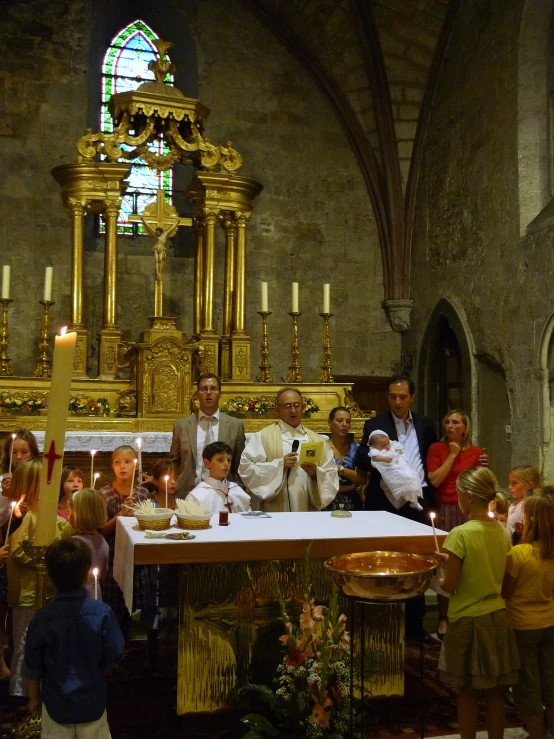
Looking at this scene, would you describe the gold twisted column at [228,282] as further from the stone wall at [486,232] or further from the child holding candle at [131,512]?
the child holding candle at [131,512]

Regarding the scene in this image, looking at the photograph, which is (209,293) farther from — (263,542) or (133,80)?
(263,542)

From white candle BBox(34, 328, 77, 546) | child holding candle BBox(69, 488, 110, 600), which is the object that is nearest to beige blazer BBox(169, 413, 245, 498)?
child holding candle BBox(69, 488, 110, 600)

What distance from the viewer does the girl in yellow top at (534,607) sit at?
3.46m

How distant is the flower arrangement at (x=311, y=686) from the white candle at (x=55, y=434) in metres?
1.26

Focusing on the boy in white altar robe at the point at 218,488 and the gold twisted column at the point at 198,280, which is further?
the gold twisted column at the point at 198,280

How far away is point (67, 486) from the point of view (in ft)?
15.6

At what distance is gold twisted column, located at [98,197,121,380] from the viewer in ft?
27.3

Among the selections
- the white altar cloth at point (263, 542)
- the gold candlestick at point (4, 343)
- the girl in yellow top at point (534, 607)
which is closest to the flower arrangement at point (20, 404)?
the gold candlestick at point (4, 343)

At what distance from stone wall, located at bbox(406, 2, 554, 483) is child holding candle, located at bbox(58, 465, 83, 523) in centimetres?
503

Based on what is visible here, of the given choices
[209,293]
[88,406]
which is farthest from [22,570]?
[209,293]

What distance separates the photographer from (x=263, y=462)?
17.0 ft

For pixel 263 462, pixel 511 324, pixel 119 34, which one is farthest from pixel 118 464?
pixel 119 34

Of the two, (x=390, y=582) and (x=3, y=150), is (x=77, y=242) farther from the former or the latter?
(x=390, y=582)

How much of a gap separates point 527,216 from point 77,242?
16.0ft
